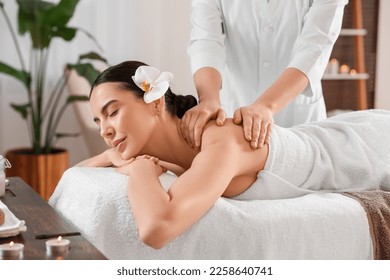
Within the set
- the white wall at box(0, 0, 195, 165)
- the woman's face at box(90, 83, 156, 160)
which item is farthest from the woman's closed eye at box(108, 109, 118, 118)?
the white wall at box(0, 0, 195, 165)

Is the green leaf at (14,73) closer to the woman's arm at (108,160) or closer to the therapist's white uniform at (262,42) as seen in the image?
the therapist's white uniform at (262,42)

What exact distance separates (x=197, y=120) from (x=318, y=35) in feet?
2.00

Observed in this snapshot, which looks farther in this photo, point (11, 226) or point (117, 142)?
point (117, 142)

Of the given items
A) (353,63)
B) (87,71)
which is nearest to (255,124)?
(87,71)

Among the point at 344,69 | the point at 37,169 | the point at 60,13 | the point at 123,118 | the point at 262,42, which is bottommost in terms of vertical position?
the point at 37,169

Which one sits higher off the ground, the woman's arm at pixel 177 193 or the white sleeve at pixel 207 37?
the white sleeve at pixel 207 37

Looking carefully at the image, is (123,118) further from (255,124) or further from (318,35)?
(318,35)

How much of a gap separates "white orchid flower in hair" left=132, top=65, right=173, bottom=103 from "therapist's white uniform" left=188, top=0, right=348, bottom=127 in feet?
1.46

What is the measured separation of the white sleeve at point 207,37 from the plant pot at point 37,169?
1910 mm

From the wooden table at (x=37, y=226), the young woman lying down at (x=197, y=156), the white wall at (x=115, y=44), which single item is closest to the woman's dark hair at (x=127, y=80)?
the young woman lying down at (x=197, y=156)

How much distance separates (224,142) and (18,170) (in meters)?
2.59

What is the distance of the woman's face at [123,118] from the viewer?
1.63 metres

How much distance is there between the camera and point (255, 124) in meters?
1.65
